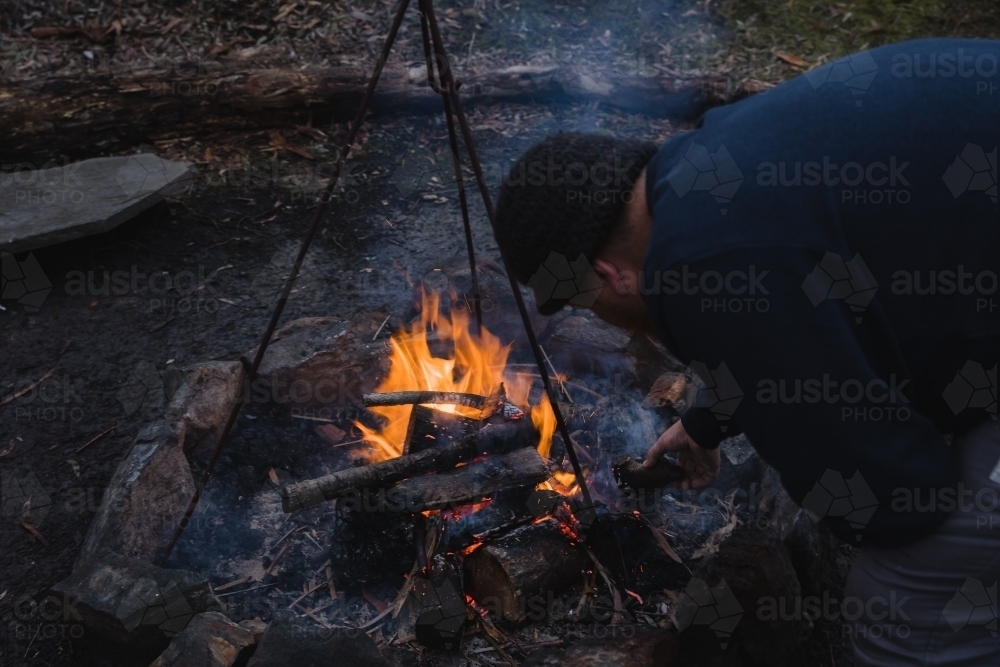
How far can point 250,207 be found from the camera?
592cm

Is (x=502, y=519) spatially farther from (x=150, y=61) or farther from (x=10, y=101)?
(x=150, y=61)

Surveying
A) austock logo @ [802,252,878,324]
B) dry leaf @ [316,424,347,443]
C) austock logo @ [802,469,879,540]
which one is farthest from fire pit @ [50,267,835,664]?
austock logo @ [802,252,878,324]

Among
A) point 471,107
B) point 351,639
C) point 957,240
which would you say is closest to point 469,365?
point 351,639

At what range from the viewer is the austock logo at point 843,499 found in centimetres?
193

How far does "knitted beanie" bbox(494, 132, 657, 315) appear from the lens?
6.53 feet

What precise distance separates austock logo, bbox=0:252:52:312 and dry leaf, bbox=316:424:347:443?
249 centimetres

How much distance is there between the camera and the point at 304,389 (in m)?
3.92

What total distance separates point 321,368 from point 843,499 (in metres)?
2.64

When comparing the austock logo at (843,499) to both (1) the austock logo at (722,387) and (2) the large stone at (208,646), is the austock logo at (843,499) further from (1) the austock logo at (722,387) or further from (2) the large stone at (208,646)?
(2) the large stone at (208,646)

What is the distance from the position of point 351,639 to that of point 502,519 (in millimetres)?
850

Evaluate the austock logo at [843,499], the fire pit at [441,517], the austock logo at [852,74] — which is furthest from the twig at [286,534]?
the austock logo at [852,74]

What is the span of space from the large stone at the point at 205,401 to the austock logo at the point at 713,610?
2.16 m

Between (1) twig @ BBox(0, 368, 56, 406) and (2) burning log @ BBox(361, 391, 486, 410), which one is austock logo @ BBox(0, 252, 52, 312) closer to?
(1) twig @ BBox(0, 368, 56, 406)

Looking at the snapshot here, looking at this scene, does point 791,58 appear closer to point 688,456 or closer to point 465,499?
point 688,456
